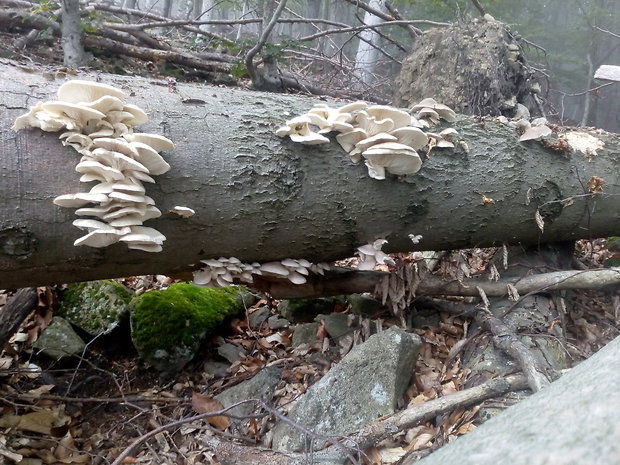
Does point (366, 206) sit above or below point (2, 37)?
below

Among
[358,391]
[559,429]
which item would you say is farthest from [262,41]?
[559,429]

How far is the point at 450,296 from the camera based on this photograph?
4.28 m

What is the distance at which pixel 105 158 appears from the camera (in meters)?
2.52

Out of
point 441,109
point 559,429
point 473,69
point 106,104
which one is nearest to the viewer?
point 559,429

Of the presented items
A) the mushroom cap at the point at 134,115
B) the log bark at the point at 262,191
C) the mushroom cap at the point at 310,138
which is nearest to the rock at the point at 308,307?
the log bark at the point at 262,191

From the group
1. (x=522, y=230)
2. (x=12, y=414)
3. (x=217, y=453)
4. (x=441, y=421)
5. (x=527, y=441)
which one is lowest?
(x=12, y=414)

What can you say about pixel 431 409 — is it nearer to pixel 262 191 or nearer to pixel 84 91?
pixel 262 191

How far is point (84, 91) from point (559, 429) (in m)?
2.57

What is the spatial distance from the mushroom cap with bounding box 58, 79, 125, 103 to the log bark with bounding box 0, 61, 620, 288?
0.86 feet

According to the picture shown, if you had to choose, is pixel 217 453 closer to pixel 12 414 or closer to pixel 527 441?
pixel 12 414

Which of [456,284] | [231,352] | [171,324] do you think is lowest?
[231,352]

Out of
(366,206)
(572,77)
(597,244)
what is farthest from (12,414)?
(572,77)

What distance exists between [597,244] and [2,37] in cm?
905

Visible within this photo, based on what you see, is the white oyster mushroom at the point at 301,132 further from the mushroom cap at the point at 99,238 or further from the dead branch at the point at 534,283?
the dead branch at the point at 534,283
